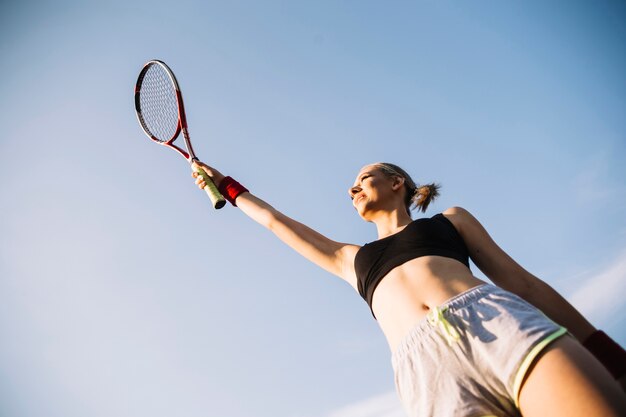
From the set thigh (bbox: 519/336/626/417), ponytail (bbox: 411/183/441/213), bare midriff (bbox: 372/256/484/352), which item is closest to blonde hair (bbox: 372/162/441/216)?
ponytail (bbox: 411/183/441/213)

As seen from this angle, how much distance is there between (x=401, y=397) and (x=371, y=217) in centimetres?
171

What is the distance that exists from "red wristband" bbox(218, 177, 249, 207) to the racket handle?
0.35 feet

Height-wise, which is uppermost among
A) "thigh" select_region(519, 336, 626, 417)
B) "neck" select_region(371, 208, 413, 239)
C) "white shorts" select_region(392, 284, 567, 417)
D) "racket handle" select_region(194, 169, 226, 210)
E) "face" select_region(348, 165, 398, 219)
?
"racket handle" select_region(194, 169, 226, 210)

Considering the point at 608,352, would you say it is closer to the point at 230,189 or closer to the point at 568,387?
the point at 568,387

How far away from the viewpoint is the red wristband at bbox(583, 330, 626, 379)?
2240 millimetres

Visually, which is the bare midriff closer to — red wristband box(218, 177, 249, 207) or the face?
the face

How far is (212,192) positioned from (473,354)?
2.93m

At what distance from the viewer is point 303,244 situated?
357 cm

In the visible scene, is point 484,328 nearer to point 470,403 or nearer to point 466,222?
point 470,403

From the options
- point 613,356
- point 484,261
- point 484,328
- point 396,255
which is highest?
point 396,255

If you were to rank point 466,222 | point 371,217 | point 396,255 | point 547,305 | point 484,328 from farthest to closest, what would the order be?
point 371,217
point 466,222
point 396,255
point 547,305
point 484,328

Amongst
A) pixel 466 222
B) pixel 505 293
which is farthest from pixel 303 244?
pixel 505 293

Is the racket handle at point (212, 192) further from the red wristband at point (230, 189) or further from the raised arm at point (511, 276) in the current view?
the raised arm at point (511, 276)

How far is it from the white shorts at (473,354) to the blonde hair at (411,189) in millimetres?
1855
